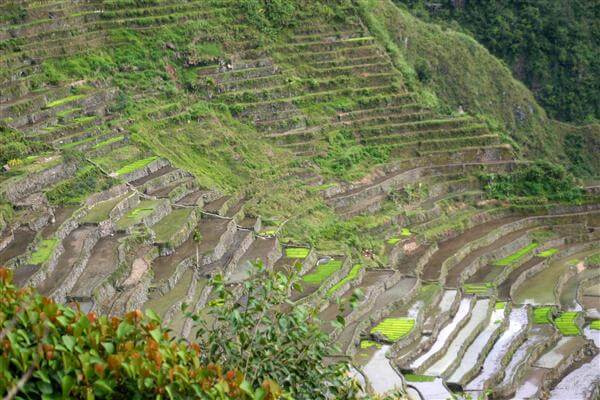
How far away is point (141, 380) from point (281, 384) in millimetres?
1428

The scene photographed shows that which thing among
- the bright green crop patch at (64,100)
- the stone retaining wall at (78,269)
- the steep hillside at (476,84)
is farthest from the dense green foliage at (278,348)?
the steep hillside at (476,84)

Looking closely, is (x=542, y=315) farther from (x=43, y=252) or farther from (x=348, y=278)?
(x=43, y=252)

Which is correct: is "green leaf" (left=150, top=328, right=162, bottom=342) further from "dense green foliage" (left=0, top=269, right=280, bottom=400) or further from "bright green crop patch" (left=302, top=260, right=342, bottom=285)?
"bright green crop patch" (left=302, top=260, right=342, bottom=285)

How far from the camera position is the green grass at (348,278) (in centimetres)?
1872

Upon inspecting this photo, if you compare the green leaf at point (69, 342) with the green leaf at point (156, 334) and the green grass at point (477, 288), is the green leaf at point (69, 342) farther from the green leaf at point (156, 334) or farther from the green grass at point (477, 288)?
the green grass at point (477, 288)

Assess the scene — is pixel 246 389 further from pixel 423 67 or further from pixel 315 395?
pixel 423 67

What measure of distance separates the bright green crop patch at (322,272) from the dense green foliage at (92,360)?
39.7ft

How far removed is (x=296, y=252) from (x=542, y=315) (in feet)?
19.0

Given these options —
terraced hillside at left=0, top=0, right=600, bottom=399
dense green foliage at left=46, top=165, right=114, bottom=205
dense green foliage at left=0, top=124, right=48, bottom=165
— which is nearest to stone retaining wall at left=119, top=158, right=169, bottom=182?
terraced hillside at left=0, top=0, right=600, bottom=399

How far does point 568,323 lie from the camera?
20594 mm

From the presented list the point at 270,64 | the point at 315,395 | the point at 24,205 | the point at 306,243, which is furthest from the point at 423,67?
the point at 315,395

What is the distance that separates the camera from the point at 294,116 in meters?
25.8

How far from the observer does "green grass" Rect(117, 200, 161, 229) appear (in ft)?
59.0

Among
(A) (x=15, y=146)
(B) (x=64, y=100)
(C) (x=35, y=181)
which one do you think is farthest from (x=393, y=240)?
(A) (x=15, y=146)
